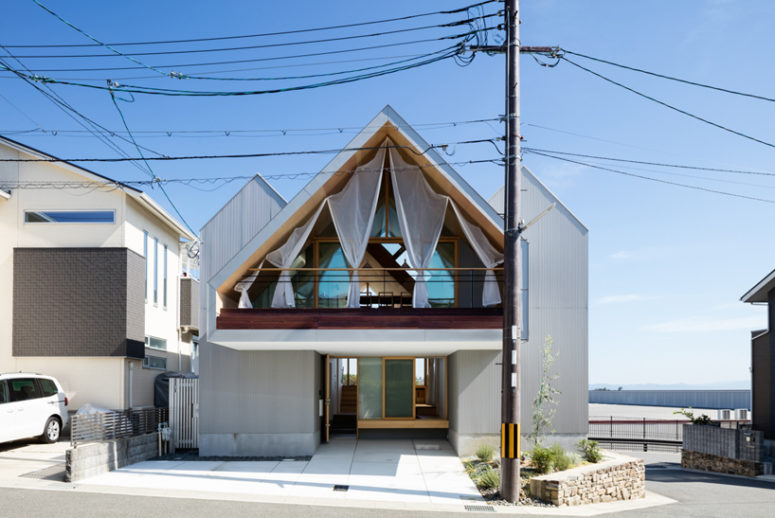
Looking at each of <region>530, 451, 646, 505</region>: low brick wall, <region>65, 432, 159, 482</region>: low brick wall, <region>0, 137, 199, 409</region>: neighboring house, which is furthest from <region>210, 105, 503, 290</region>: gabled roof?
<region>0, 137, 199, 409</region>: neighboring house

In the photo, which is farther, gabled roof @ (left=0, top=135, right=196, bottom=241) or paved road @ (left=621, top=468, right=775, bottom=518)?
gabled roof @ (left=0, top=135, right=196, bottom=241)

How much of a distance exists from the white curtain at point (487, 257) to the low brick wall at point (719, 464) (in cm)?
1026

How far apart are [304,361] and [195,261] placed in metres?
13.6

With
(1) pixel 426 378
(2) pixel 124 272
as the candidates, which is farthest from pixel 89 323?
(1) pixel 426 378

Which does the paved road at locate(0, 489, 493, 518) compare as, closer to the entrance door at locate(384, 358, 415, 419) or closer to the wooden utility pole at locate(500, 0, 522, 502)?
the wooden utility pole at locate(500, 0, 522, 502)

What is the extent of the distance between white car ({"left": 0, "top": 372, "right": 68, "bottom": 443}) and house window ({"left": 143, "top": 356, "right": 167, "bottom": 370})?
13.0ft

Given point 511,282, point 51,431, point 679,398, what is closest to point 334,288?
point 511,282

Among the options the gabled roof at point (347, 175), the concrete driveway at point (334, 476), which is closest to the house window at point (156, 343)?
the concrete driveway at point (334, 476)

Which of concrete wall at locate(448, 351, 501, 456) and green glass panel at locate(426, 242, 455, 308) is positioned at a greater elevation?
green glass panel at locate(426, 242, 455, 308)

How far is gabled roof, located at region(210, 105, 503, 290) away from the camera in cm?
1336

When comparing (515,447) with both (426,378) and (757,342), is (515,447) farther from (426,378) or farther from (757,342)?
(757,342)

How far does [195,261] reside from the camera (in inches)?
1071

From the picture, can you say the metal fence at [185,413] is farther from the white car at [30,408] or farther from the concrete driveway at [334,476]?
the white car at [30,408]

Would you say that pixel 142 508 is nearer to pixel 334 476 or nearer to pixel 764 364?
pixel 334 476
